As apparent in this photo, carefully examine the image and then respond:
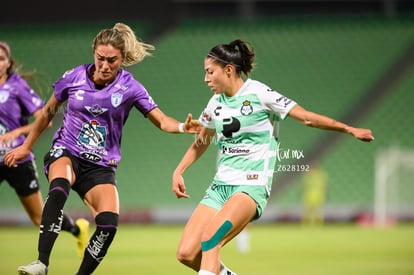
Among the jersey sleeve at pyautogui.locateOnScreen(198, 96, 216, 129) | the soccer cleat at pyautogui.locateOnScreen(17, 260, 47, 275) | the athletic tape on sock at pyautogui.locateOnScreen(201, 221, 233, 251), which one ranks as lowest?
the soccer cleat at pyautogui.locateOnScreen(17, 260, 47, 275)

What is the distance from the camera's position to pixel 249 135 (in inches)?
256

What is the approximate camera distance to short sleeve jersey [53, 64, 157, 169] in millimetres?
6953

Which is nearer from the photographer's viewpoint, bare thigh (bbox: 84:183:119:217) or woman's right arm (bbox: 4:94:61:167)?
bare thigh (bbox: 84:183:119:217)

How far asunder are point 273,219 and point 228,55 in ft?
50.8

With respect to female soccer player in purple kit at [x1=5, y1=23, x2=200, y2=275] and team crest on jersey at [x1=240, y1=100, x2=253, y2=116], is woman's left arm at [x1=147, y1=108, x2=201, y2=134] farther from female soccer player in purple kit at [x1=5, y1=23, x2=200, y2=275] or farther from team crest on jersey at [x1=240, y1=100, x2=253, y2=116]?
team crest on jersey at [x1=240, y1=100, x2=253, y2=116]

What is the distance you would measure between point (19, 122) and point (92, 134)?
2.49 m

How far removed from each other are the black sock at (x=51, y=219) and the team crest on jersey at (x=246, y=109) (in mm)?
1480

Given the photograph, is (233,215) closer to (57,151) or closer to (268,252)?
(57,151)

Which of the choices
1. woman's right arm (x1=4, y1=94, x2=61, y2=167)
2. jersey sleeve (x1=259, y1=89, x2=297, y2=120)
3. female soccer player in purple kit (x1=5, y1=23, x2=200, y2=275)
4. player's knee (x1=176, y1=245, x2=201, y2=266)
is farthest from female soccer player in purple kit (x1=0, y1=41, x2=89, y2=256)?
jersey sleeve (x1=259, y1=89, x2=297, y2=120)

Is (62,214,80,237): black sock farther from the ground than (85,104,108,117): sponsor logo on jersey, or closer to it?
closer to it

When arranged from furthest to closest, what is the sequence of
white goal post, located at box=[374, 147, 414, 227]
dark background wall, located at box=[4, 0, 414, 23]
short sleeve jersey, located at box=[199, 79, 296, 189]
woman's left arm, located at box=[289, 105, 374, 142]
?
dark background wall, located at box=[4, 0, 414, 23], white goal post, located at box=[374, 147, 414, 227], short sleeve jersey, located at box=[199, 79, 296, 189], woman's left arm, located at box=[289, 105, 374, 142]

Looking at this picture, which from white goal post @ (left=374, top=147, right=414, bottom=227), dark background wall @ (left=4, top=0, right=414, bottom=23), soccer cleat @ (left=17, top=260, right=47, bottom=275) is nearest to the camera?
soccer cleat @ (left=17, top=260, right=47, bottom=275)

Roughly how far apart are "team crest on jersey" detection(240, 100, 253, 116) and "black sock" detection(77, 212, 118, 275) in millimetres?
1348

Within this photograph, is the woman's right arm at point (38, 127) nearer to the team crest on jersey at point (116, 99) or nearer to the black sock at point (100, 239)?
the team crest on jersey at point (116, 99)
